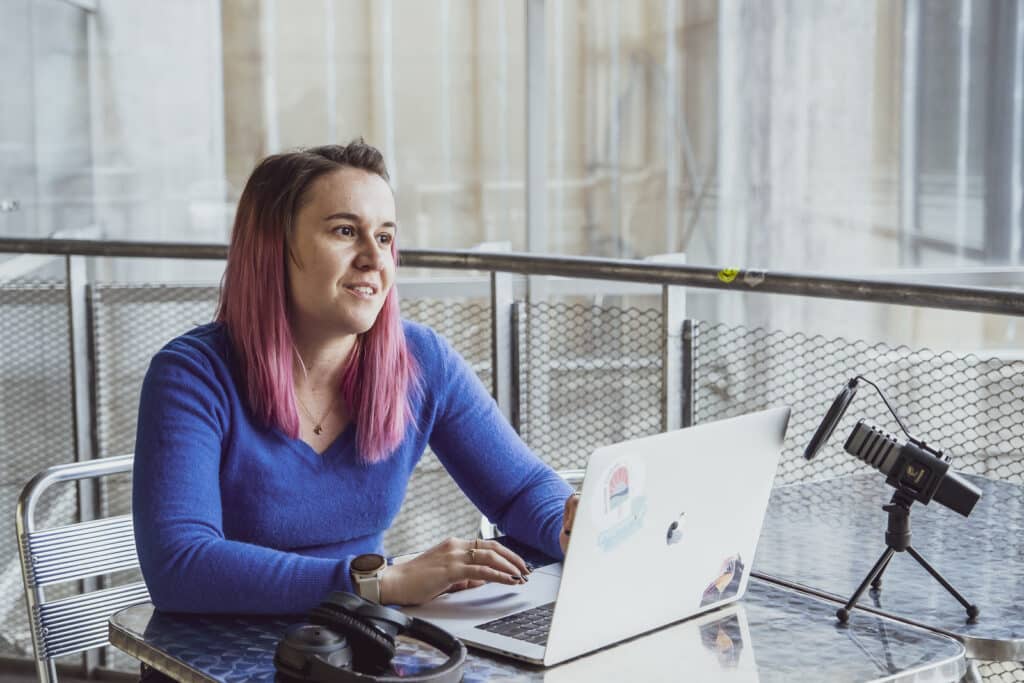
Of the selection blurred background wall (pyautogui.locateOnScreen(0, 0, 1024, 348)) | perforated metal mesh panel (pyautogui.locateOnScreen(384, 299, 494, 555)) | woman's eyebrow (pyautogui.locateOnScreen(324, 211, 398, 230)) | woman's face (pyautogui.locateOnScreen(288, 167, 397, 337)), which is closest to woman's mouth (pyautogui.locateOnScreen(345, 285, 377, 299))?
woman's face (pyautogui.locateOnScreen(288, 167, 397, 337))

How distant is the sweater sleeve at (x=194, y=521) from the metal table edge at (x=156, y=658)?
69 millimetres

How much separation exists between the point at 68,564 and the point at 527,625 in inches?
32.0

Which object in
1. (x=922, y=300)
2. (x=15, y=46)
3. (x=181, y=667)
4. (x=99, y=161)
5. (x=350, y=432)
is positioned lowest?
(x=181, y=667)

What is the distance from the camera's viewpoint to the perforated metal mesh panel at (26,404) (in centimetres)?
311

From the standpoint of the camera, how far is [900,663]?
1.28 meters

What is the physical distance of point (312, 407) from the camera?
1.75 m

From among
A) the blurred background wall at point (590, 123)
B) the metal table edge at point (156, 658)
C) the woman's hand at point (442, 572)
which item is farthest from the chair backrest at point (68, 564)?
the blurred background wall at point (590, 123)

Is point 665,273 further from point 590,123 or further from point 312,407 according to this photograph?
point 590,123

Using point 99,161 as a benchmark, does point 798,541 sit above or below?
below

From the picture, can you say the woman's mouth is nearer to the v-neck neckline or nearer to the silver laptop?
the v-neck neckline

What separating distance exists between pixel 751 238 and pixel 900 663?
16.0 feet

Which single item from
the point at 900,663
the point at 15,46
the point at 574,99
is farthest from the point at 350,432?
the point at 574,99

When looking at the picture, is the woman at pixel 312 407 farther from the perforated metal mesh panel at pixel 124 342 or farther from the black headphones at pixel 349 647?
the perforated metal mesh panel at pixel 124 342

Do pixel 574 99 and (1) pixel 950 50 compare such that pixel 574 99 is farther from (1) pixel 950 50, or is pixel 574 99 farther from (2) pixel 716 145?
(1) pixel 950 50
